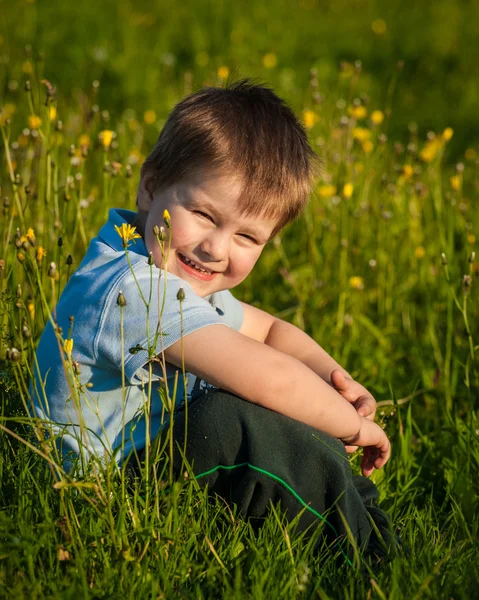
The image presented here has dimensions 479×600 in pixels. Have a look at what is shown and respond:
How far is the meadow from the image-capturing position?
171 centimetres

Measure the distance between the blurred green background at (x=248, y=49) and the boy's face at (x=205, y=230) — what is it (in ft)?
10.0

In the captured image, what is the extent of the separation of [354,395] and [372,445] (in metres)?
0.14

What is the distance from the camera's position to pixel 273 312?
3.28 m

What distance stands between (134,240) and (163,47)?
174 inches

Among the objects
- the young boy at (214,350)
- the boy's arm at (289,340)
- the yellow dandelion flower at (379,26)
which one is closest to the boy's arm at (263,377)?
the young boy at (214,350)

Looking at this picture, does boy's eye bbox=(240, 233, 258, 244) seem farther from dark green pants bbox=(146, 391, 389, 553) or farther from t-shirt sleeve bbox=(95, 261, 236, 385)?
dark green pants bbox=(146, 391, 389, 553)

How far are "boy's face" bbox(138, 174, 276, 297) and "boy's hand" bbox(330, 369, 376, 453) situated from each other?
14.5 inches

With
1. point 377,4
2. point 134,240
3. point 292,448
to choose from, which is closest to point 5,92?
point 134,240

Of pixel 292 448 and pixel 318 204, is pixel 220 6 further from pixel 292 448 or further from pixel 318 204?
pixel 292 448

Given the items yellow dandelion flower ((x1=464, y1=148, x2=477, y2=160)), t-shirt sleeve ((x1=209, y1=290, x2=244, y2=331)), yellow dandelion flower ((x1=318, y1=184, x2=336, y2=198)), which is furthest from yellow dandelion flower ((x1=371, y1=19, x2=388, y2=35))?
t-shirt sleeve ((x1=209, y1=290, x2=244, y2=331))

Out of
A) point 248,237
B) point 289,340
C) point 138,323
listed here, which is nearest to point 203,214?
point 248,237

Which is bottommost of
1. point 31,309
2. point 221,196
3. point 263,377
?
point 31,309

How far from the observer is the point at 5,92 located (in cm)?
511

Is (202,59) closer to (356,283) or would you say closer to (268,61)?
(268,61)
